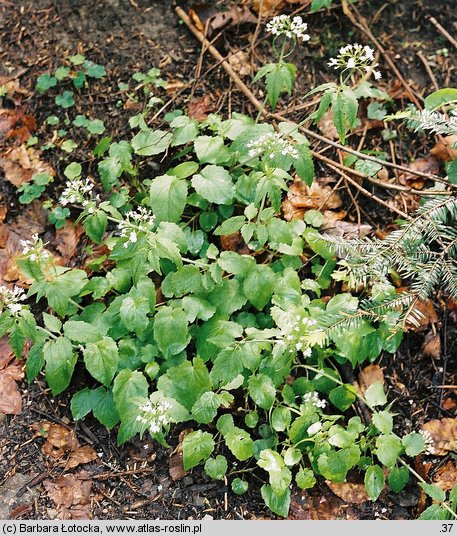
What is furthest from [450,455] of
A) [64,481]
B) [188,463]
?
[64,481]

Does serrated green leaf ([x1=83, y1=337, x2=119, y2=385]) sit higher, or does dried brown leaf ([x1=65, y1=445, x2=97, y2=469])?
serrated green leaf ([x1=83, y1=337, x2=119, y2=385])

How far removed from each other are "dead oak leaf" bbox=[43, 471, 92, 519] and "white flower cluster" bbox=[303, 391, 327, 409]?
1038 mm

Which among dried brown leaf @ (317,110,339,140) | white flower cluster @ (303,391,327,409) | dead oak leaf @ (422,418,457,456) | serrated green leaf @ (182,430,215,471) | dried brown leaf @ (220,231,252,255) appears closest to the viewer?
serrated green leaf @ (182,430,215,471)

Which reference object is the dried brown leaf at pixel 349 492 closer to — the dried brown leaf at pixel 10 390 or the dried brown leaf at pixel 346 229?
the dried brown leaf at pixel 346 229

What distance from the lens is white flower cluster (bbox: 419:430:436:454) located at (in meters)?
2.75

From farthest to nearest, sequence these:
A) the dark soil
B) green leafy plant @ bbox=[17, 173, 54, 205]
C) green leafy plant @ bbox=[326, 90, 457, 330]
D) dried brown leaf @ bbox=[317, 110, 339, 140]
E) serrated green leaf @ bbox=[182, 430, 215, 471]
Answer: dried brown leaf @ bbox=[317, 110, 339, 140] < green leafy plant @ bbox=[17, 173, 54, 205] < the dark soil < serrated green leaf @ bbox=[182, 430, 215, 471] < green leafy plant @ bbox=[326, 90, 457, 330]

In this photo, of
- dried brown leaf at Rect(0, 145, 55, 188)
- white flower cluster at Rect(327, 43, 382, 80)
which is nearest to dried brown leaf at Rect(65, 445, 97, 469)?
dried brown leaf at Rect(0, 145, 55, 188)

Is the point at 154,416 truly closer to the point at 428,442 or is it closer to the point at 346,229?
the point at 428,442

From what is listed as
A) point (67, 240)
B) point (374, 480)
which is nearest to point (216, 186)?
point (67, 240)

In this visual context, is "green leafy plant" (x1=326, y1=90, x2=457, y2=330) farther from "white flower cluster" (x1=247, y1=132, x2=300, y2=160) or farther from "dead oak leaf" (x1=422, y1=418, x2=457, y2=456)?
"dead oak leaf" (x1=422, y1=418, x2=457, y2=456)

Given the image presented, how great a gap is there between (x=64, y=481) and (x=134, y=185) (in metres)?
1.46

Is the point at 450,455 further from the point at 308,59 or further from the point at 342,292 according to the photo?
the point at 308,59

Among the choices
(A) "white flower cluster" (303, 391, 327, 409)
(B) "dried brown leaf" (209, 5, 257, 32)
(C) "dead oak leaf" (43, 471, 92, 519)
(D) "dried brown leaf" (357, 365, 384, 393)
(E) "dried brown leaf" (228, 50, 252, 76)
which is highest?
(B) "dried brown leaf" (209, 5, 257, 32)

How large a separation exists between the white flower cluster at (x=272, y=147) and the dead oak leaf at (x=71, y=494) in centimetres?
164
